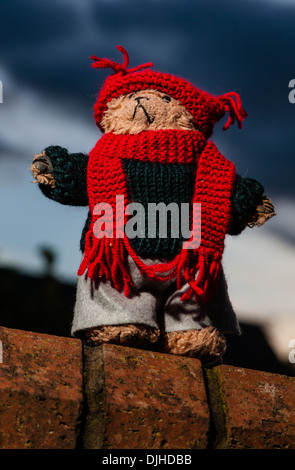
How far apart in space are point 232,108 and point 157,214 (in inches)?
20.9

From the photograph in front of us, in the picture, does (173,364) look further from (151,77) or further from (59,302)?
(59,302)

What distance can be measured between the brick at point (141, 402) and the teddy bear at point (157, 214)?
18cm

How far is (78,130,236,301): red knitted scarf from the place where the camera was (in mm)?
1871

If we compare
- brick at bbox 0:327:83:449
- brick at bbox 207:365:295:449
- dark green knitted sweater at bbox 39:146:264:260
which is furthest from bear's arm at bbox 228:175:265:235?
brick at bbox 0:327:83:449

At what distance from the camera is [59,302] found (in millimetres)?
6195

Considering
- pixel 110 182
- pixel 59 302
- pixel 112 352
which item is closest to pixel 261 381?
pixel 112 352

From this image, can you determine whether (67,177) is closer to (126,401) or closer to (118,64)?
(118,64)

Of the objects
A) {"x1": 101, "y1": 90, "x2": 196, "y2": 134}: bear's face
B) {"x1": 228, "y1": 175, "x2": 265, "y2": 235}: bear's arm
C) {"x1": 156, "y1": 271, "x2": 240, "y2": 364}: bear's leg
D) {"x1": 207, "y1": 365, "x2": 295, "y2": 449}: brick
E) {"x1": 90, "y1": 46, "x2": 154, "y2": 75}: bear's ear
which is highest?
{"x1": 90, "y1": 46, "x2": 154, "y2": 75}: bear's ear

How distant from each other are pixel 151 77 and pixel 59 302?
174 inches

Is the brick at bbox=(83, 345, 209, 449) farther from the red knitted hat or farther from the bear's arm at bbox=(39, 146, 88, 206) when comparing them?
the red knitted hat

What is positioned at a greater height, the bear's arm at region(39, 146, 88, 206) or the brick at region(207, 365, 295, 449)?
the bear's arm at region(39, 146, 88, 206)

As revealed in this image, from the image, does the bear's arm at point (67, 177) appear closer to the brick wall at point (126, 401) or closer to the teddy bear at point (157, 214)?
the teddy bear at point (157, 214)

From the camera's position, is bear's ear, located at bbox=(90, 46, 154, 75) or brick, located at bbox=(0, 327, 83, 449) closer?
brick, located at bbox=(0, 327, 83, 449)

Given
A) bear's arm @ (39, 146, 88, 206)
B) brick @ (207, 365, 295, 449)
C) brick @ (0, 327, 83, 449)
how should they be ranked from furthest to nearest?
bear's arm @ (39, 146, 88, 206) < brick @ (207, 365, 295, 449) < brick @ (0, 327, 83, 449)
